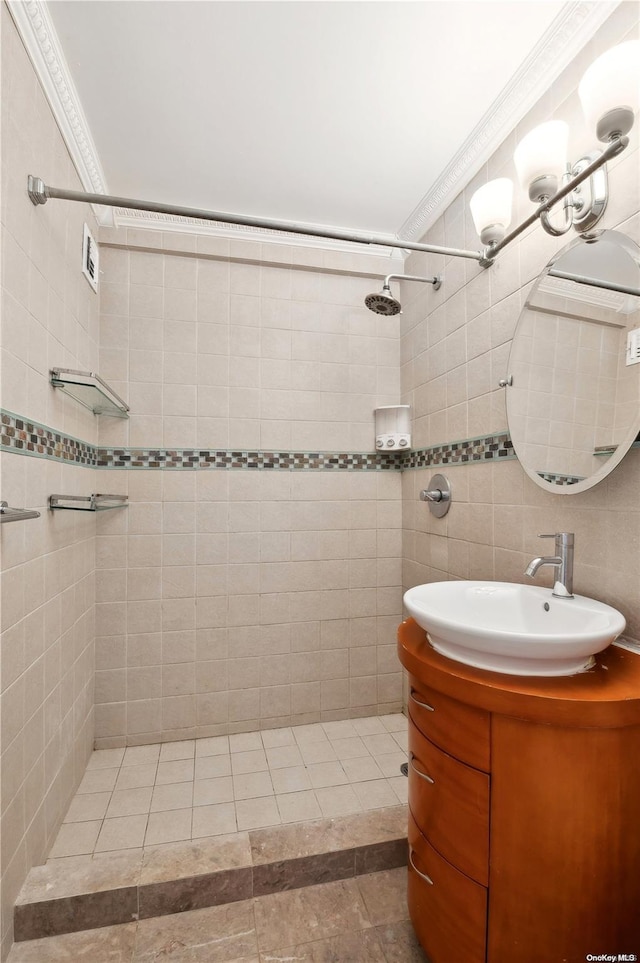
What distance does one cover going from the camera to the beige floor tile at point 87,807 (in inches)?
64.0

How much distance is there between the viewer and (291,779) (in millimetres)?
1837

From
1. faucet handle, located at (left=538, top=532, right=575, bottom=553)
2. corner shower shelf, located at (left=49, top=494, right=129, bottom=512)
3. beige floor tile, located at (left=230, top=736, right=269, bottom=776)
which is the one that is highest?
corner shower shelf, located at (left=49, top=494, right=129, bottom=512)

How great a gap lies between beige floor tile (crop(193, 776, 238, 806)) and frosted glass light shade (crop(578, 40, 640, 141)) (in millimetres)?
2360

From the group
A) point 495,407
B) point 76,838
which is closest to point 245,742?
point 76,838

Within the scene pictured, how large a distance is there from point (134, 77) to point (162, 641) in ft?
7.25

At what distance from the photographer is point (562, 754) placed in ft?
2.80

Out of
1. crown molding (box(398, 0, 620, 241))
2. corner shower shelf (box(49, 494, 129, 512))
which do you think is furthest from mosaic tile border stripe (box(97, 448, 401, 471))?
crown molding (box(398, 0, 620, 241))

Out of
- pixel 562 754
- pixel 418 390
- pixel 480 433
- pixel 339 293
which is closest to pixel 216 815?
pixel 562 754

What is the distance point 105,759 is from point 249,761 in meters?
0.65

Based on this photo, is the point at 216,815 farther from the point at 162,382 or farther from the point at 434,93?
the point at 434,93

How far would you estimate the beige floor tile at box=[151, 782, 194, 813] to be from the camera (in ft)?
5.51

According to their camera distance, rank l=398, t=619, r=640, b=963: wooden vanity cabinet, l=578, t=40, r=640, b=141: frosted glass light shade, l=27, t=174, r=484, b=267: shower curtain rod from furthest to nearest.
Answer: l=27, t=174, r=484, b=267: shower curtain rod → l=578, t=40, r=640, b=141: frosted glass light shade → l=398, t=619, r=640, b=963: wooden vanity cabinet

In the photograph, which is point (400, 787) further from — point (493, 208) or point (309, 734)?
point (493, 208)

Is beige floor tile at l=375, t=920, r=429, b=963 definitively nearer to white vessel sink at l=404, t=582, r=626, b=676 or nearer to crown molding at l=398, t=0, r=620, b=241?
white vessel sink at l=404, t=582, r=626, b=676
